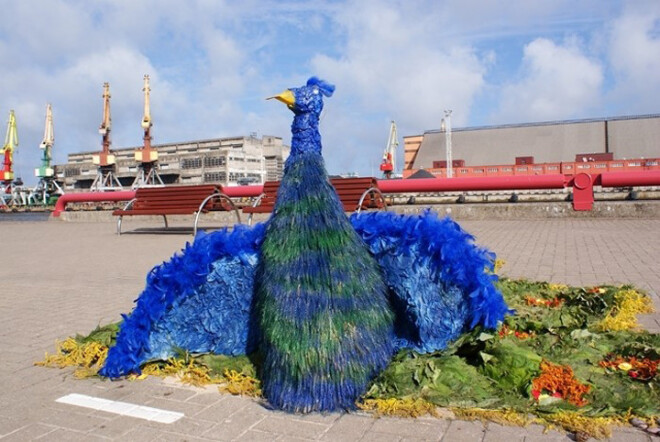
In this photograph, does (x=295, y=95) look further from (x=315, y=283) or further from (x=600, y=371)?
(x=600, y=371)

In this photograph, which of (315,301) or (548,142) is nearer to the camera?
(315,301)

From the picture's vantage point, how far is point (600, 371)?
308 cm

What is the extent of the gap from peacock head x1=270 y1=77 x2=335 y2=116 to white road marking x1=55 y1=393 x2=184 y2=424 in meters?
1.72

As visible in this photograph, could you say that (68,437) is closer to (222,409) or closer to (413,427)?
(222,409)

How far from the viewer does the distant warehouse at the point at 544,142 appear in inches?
2307

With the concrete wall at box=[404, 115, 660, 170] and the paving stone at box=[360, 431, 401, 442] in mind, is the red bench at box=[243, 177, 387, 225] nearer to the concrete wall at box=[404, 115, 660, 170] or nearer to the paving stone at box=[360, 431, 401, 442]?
the paving stone at box=[360, 431, 401, 442]

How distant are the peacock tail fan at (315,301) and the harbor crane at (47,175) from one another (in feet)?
310

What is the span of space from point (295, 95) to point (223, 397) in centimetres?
171

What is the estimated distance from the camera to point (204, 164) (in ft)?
332

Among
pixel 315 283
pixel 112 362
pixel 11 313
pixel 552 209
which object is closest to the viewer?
pixel 315 283

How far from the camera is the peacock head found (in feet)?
9.66

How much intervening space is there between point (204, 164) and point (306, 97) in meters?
101

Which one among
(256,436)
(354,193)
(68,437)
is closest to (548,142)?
(354,193)

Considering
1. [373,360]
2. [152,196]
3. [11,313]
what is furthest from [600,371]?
[152,196]
